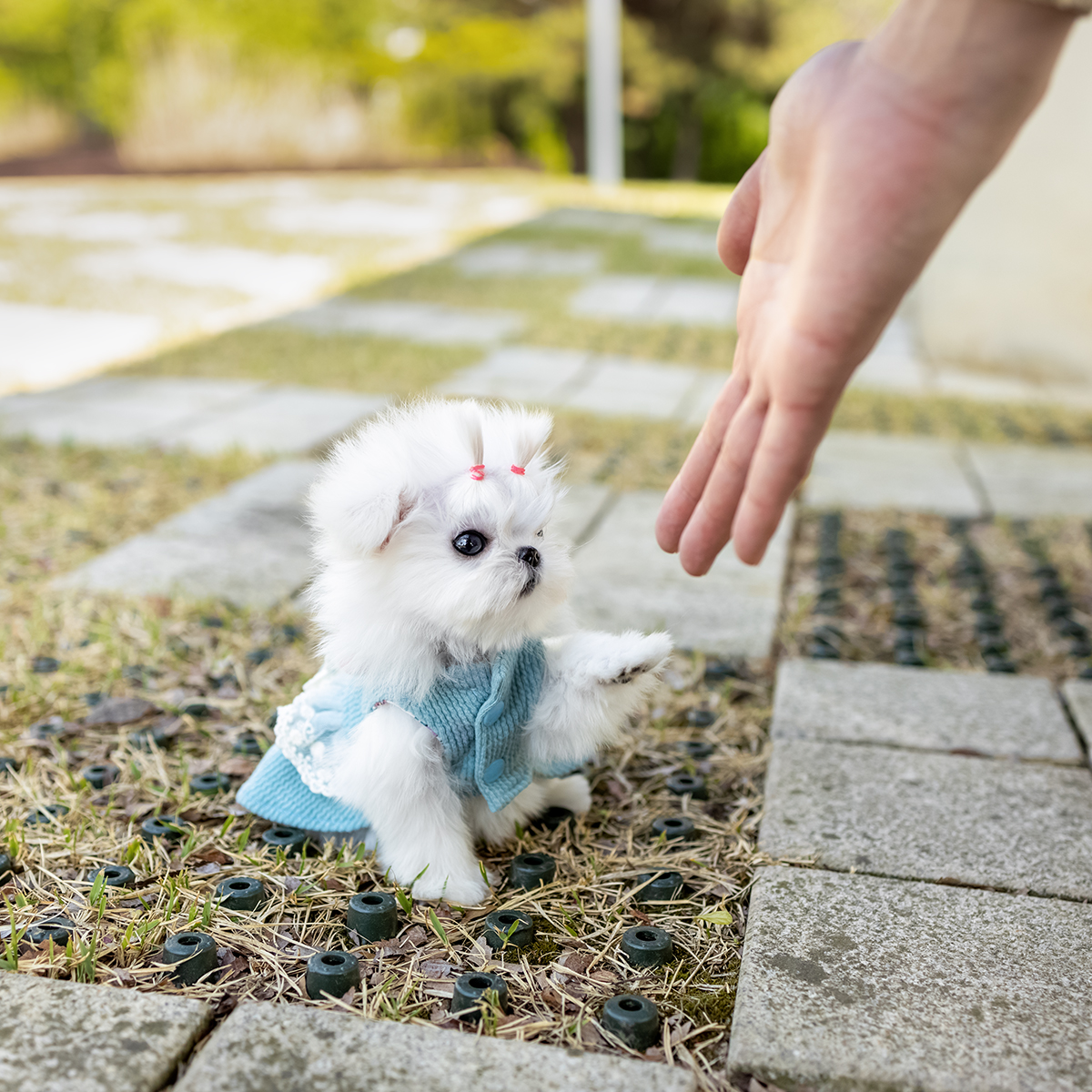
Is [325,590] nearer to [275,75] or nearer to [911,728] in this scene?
[911,728]

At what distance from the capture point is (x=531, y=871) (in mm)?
1994

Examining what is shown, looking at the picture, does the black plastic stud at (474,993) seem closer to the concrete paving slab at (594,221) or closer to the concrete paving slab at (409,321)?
the concrete paving slab at (409,321)

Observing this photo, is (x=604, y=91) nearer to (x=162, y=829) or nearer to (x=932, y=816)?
(x=932, y=816)

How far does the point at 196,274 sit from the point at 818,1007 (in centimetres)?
832

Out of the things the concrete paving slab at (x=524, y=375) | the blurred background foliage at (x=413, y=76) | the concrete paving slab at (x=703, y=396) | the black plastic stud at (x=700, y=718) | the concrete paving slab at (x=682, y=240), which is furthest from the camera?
the blurred background foliage at (x=413, y=76)

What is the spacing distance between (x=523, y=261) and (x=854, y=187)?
30.4ft

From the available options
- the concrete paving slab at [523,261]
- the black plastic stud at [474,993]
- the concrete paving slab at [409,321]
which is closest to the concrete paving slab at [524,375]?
the concrete paving slab at [409,321]

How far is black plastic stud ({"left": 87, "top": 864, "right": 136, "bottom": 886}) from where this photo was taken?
1.94m

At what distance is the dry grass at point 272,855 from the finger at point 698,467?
24.5 inches

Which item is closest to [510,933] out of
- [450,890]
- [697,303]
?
[450,890]

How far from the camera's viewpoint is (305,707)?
2.07 meters

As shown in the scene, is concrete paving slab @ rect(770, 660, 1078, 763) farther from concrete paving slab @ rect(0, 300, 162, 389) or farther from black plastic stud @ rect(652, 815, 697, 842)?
concrete paving slab @ rect(0, 300, 162, 389)

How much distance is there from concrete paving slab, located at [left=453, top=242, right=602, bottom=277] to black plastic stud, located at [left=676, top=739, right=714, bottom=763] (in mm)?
7692

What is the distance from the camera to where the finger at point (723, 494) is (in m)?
1.77
